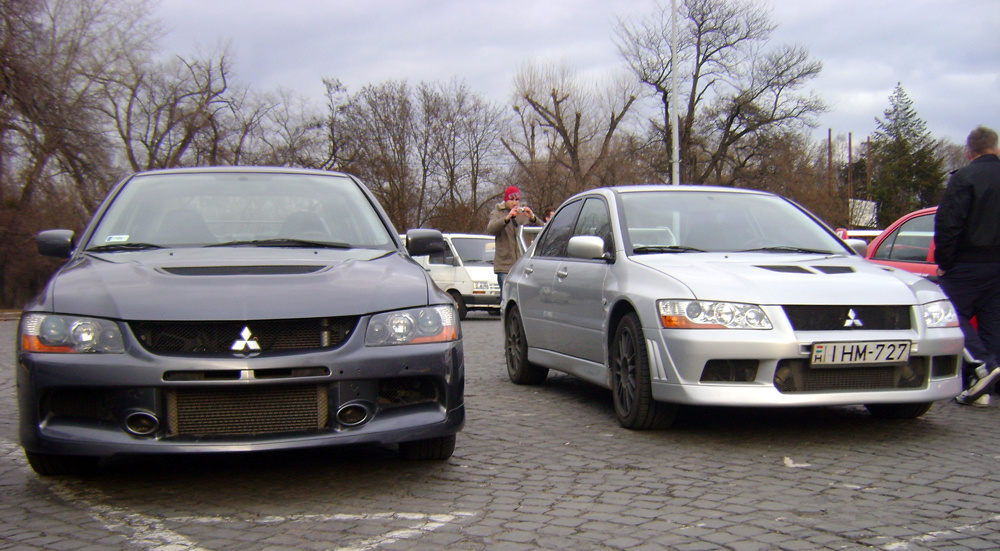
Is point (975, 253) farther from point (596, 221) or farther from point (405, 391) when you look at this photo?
point (405, 391)

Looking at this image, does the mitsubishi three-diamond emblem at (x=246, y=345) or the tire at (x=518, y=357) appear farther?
the tire at (x=518, y=357)

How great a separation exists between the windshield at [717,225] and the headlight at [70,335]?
330 centimetres

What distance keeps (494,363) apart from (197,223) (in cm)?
512

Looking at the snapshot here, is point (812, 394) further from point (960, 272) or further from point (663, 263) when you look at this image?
point (960, 272)

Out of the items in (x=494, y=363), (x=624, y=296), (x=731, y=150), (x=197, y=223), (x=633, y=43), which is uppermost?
(x=633, y=43)

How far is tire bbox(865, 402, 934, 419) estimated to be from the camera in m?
6.03

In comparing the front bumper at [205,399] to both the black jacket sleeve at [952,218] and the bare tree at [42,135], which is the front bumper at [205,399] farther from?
the bare tree at [42,135]

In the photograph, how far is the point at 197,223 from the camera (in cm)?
526

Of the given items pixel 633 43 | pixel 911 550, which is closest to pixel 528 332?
pixel 911 550

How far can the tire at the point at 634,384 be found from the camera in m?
5.60

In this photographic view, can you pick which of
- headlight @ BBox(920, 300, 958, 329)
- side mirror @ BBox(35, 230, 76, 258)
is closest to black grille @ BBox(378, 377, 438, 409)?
side mirror @ BBox(35, 230, 76, 258)

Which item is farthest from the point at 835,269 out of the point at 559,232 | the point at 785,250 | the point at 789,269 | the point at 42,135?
the point at 42,135

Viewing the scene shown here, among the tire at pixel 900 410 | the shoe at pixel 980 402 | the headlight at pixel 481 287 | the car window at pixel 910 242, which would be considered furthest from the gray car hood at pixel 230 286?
the headlight at pixel 481 287

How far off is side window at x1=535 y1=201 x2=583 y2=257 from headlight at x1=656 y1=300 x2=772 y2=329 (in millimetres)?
2169
